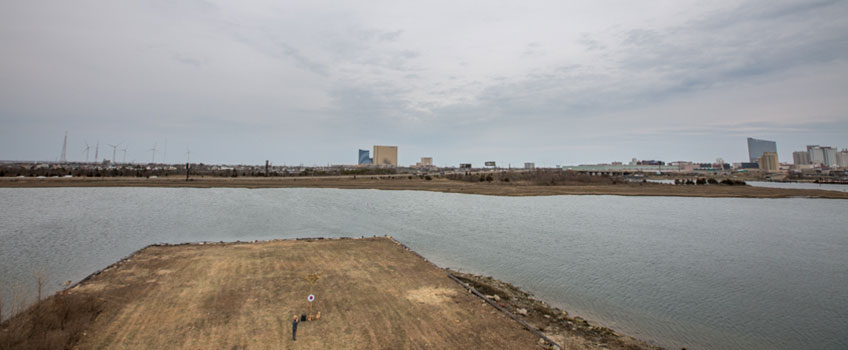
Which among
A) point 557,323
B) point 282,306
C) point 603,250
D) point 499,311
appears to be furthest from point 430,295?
point 603,250

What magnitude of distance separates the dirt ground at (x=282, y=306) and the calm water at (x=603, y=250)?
378 centimetres

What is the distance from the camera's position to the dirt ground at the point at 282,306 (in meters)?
8.69

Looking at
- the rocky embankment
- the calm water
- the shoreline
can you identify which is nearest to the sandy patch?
the shoreline

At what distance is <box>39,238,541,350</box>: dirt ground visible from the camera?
8.69 meters

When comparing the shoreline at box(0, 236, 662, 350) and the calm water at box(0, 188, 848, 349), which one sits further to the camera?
the calm water at box(0, 188, 848, 349)

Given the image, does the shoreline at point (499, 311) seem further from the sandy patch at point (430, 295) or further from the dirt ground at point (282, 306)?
the sandy patch at point (430, 295)

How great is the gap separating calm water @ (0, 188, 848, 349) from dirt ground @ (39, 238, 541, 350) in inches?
149

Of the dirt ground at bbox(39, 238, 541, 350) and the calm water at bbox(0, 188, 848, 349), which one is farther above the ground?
the dirt ground at bbox(39, 238, 541, 350)

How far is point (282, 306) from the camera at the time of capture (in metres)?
10.8

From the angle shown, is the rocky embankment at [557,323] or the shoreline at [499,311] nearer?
the shoreline at [499,311]

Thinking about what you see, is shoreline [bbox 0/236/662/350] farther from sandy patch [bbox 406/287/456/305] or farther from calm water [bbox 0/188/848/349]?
calm water [bbox 0/188/848/349]

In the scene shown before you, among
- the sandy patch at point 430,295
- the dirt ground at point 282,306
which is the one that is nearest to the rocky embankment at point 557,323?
the dirt ground at point 282,306

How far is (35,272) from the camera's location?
15.1 m

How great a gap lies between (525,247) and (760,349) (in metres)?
12.4
